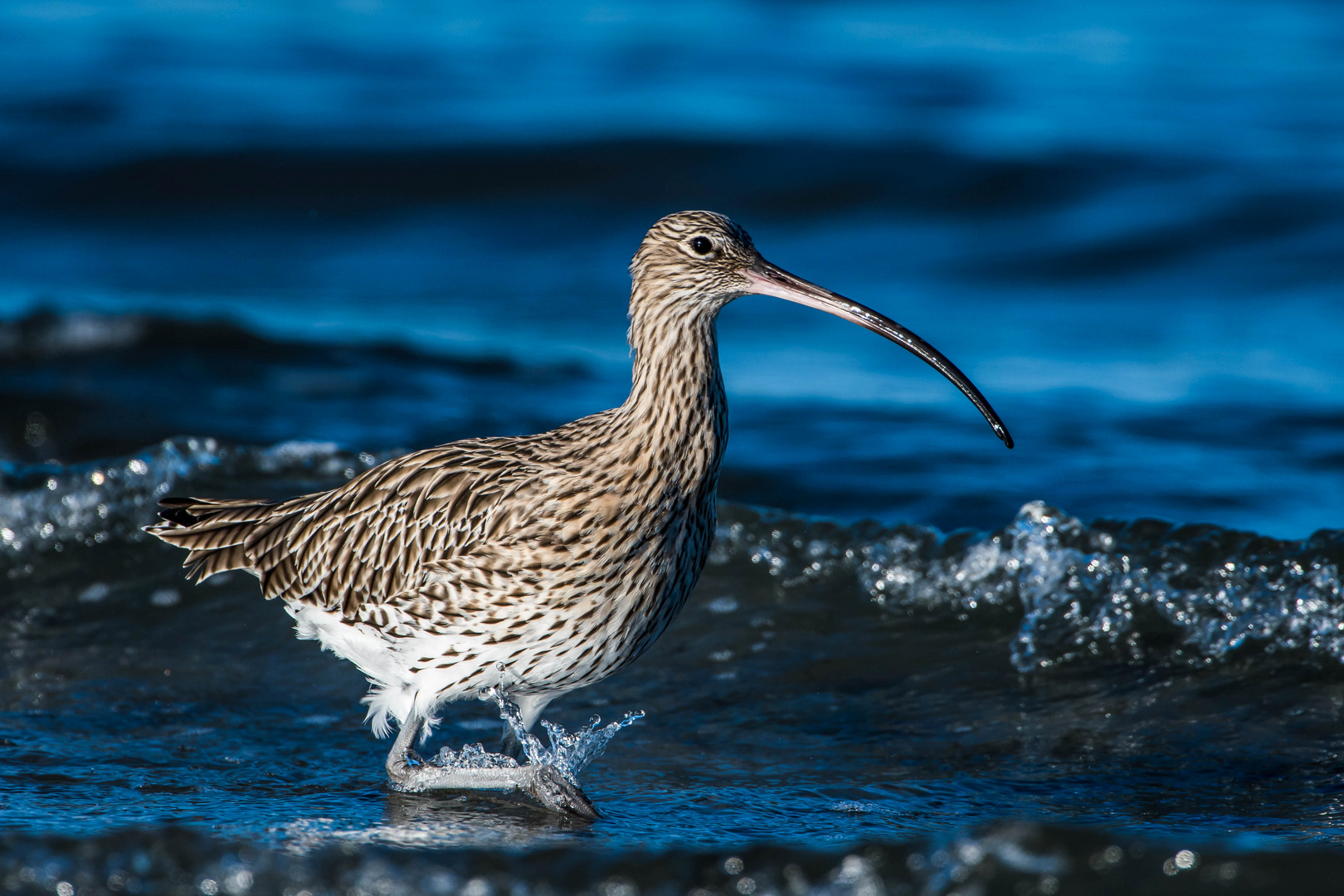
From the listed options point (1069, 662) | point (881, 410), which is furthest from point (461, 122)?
point (1069, 662)

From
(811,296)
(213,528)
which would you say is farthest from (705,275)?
(213,528)

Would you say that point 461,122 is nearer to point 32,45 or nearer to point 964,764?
point 32,45

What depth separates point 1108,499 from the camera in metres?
9.80

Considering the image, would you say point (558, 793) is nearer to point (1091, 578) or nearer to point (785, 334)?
point (1091, 578)

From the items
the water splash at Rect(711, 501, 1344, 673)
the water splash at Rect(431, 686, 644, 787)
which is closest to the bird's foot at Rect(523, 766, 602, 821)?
the water splash at Rect(431, 686, 644, 787)

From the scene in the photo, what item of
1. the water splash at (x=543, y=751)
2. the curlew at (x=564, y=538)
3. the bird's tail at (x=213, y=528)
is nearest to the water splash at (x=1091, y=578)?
the curlew at (x=564, y=538)

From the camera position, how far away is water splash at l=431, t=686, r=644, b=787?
246 inches

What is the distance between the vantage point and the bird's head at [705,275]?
231 inches

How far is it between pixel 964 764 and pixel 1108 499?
11.8 ft

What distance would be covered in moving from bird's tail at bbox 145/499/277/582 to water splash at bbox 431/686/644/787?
1276 millimetres

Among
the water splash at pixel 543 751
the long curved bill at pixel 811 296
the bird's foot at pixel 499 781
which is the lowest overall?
the bird's foot at pixel 499 781

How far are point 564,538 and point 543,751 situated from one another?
41.1 inches

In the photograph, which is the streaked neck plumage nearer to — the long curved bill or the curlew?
the curlew

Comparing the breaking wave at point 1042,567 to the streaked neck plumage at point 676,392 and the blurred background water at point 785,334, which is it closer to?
the blurred background water at point 785,334
